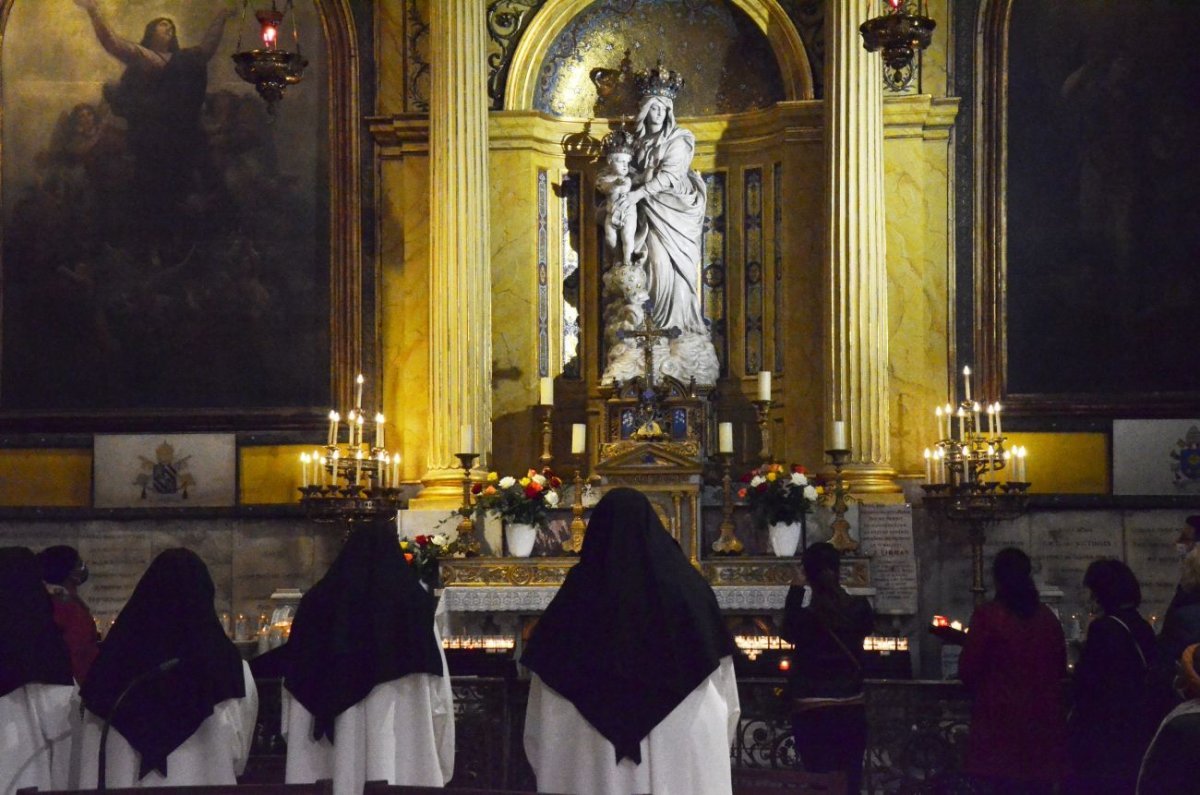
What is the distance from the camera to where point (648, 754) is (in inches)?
259

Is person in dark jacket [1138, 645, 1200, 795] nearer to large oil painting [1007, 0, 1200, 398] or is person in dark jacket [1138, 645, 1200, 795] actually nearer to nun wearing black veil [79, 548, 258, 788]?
nun wearing black veil [79, 548, 258, 788]

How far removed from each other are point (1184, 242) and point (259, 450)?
30.8ft

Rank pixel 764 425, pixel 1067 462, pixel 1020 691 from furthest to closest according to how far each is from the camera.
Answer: pixel 1067 462
pixel 764 425
pixel 1020 691

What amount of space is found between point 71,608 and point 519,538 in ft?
18.3

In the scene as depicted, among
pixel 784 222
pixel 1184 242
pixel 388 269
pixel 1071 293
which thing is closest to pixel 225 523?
pixel 388 269

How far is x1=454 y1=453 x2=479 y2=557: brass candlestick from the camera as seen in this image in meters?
14.3

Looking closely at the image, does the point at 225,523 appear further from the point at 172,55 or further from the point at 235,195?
the point at 172,55

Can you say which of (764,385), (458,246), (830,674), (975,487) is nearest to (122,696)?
(830,674)

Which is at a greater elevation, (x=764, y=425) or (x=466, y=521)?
(x=764, y=425)

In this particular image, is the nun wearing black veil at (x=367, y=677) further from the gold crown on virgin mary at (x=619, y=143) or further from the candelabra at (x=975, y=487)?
the gold crown on virgin mary at (x=619, y=143)

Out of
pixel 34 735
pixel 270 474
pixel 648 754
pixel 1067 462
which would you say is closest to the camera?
pixel 648 754

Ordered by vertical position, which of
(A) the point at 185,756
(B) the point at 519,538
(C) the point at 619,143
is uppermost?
(C) the point at 619,143

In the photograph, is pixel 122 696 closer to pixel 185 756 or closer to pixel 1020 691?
pixel 185 756

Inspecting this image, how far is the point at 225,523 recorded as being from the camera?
16219 mm
